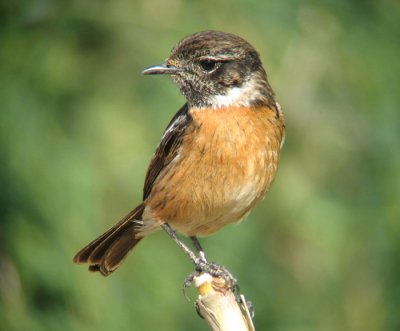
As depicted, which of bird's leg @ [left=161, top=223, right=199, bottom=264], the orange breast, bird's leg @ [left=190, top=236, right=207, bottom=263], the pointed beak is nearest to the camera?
the orange breast

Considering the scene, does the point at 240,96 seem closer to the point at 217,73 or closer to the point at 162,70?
the point at 217,73

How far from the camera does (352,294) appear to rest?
24.7 ft

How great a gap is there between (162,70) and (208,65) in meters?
0.26

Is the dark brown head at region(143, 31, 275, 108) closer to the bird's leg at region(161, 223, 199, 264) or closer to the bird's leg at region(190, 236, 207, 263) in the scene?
the bird's leg at region(161, 223, 199, 264)

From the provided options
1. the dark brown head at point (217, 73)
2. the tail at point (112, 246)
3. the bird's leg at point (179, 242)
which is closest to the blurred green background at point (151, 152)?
the tail at point (112, 246)

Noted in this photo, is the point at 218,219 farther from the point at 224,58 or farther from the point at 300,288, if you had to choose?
the point at 300,288

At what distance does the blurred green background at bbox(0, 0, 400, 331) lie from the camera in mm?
6125

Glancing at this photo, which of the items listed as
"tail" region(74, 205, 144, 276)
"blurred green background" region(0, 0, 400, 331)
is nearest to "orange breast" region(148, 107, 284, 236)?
"tail" region(74, 205, 144, 276)

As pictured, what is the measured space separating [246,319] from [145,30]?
2.80m

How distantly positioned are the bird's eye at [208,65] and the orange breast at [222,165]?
235 millimetres

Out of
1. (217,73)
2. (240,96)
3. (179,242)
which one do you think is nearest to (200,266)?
(179,242)

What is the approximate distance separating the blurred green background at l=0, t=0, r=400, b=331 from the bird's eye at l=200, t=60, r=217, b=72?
1.46 ft

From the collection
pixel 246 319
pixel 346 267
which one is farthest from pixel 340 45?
pixel 246 319

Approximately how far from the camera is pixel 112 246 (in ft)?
20.9
